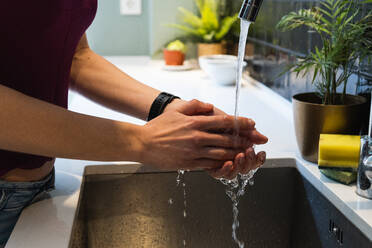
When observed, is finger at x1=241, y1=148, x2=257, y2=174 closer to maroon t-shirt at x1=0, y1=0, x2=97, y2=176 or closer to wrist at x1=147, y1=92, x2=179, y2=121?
wrist at x1=147, y1=92, x2=179, y2=121

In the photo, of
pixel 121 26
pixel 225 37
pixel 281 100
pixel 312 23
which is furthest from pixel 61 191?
pixel 121 26

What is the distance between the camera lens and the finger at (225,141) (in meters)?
0.82

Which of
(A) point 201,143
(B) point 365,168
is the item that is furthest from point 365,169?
(A) point 201,143

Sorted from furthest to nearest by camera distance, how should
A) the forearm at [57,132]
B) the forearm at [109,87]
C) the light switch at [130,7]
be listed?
the light switch at [130,7], the forearm at [109,87], the forearm at [57,132]

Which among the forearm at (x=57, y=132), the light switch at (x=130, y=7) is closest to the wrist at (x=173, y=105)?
the forearm at (x=57, y=132)

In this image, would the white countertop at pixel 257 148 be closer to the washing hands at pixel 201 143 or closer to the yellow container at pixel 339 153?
the yellow container at pixel 339 153

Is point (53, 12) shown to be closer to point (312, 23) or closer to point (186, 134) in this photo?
point (186, 134)

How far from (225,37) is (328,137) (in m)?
1.43

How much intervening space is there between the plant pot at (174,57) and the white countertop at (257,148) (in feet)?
0.91

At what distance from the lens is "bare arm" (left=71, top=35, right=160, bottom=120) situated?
103 cm

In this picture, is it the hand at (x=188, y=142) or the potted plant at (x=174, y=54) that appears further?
the potted plant at (x=174, y=54)

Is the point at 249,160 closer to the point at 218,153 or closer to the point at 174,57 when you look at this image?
the point at 218,153

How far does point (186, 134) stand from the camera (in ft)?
2.62

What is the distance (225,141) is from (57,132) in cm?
29
